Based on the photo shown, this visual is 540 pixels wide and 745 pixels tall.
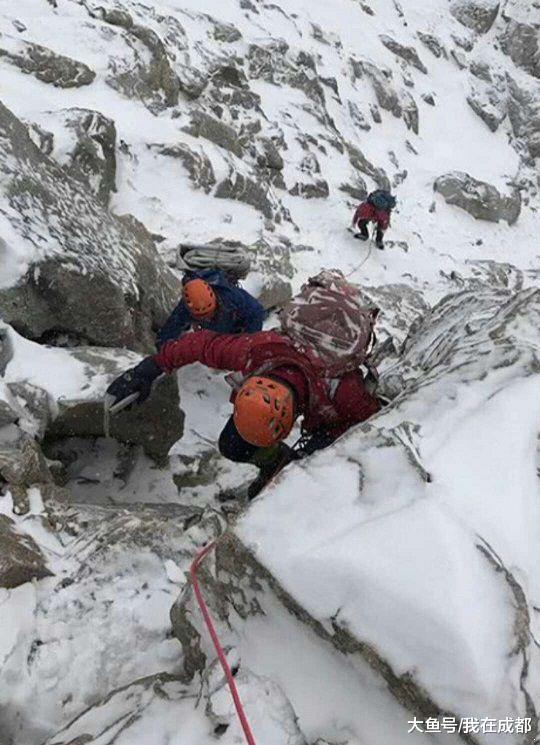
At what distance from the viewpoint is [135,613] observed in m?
2.68

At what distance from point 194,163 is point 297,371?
804 cm

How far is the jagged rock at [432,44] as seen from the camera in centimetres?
2394

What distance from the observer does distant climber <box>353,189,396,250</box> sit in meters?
11.9

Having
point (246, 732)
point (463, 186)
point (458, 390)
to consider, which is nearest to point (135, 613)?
point (246, 732)

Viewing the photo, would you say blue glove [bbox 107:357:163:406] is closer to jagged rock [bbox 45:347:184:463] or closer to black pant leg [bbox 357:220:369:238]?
jagged rock [bbox 45:347:184:463]

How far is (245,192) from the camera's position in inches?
434

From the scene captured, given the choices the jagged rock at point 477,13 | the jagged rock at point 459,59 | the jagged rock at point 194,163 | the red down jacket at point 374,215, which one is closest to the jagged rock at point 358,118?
the red down jacket at point 374,215

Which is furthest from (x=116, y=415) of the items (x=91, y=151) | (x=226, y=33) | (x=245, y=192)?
(x=226, y=33)

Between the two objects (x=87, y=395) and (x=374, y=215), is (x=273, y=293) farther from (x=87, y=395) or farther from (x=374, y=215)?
(x=374, y=215)

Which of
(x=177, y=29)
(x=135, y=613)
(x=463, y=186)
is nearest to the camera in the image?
(x=135, y=613)

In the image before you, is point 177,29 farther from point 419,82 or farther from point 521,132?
point 521,132

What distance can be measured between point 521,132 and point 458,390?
24.2m

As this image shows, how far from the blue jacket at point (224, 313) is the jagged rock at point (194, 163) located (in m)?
5.53

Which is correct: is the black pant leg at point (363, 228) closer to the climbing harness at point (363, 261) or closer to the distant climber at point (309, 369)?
the climbing harness at point (363, 261)
